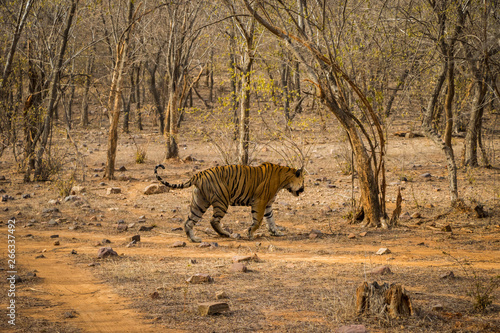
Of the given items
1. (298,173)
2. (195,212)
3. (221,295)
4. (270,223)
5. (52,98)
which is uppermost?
(52,98)

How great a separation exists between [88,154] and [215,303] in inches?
747

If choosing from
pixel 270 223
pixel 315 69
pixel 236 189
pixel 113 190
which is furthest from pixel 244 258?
pixel 113 190

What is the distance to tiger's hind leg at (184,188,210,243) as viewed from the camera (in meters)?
9.21

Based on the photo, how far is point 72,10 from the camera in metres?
14.1

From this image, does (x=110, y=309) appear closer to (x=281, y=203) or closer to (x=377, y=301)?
(x=377, y=301)

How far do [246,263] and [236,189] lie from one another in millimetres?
2375

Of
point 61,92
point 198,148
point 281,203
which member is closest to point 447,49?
point 281,203

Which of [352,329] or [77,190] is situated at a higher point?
[77,190]

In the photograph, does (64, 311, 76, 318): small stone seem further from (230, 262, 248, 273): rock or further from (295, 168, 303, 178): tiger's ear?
(295, 168, 303, 178): tiger's ear

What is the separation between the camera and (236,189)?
31.2 ft

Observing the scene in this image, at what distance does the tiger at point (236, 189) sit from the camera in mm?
9289

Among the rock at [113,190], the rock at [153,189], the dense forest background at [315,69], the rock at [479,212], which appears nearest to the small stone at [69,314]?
the dense forest background at [315,69]

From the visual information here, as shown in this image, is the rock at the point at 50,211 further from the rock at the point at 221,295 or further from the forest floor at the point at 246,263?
the rock at the point at 221,295

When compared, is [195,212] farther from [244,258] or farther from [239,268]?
[239,268]
